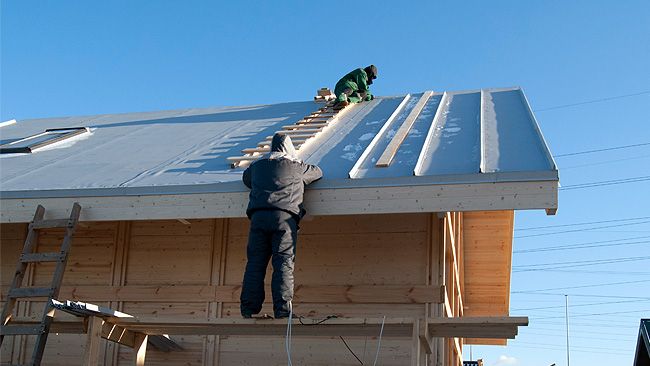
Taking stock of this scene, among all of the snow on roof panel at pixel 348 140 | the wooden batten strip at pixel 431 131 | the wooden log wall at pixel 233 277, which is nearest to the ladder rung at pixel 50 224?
the wooden log wall at pixel 233 277

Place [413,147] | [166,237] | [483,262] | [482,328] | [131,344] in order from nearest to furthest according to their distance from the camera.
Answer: [482,328] → [131,344] → [413,147] → [166,237] → [483,262]

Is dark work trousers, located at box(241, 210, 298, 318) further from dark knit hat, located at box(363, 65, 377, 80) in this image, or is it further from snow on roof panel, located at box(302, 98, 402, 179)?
dark knit hat, located at box(363, 65, 377, 80)

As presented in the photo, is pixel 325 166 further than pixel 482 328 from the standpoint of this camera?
Yes

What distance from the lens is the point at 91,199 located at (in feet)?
24.9

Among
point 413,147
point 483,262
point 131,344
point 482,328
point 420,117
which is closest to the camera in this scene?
point 482,328

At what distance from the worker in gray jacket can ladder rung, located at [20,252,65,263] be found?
6.75ft

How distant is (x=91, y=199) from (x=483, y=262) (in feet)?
24.2

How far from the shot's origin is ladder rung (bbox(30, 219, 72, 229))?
750cm

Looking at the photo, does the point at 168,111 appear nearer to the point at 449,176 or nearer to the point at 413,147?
the point at 413,147

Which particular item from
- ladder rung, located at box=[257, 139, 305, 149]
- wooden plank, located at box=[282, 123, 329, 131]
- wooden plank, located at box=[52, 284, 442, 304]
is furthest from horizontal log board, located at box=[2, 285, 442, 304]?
wooden plank, located at box=[282, 123, 329, 131]

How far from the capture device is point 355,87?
11.8 metres

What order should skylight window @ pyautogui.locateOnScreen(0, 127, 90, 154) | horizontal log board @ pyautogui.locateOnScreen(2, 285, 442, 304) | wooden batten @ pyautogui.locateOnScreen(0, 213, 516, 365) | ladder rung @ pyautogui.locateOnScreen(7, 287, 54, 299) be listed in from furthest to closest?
skylight window @ pyautogui.locateOnScreen(0, 127, 90, 154)
wooden batten @ pyautogui.locateOnScreen(0, 213, 516, 365)
horizontal log board @ pyautogui.locateOnScreen(2, 285, 442, 304)
ladder rung @ pyautogui.locateOnScreen(7, 287, 54, 299)

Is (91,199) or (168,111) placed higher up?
(168,111)

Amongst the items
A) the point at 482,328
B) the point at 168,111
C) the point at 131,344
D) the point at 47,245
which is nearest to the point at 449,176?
the point at 482,328
